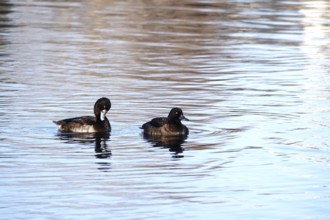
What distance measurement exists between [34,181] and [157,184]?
173 centimetres

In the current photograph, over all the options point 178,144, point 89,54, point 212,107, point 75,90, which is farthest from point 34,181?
point 89,54

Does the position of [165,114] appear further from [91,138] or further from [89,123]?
[91,138]

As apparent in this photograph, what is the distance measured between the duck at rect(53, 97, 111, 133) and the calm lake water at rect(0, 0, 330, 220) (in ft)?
0.63

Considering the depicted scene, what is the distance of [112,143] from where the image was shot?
66.6ft

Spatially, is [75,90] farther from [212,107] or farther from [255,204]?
[255,204]

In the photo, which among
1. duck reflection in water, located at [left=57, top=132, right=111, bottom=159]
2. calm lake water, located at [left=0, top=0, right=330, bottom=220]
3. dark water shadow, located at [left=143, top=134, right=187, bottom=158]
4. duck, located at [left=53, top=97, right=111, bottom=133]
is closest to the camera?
calm lake water, located at [left=0, top=0, right=330, bottom=220]

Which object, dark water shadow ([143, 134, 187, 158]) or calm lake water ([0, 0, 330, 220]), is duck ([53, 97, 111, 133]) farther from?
dark water shadow ([143, 134, 187, 158])

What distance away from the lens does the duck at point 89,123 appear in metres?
21.1

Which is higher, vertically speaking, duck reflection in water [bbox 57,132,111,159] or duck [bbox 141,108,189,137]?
duck [bbox 141,108,189,137]

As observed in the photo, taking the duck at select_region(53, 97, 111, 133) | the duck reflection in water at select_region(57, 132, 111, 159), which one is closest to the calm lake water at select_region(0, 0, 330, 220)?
the duck reflection in water at select_region(57, 132, 111, 159)

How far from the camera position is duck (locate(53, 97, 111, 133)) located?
21109mm

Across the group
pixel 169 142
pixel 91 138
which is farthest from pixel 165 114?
pixel 91 138

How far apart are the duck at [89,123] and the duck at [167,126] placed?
2.46 feet

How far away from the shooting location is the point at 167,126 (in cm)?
2136
